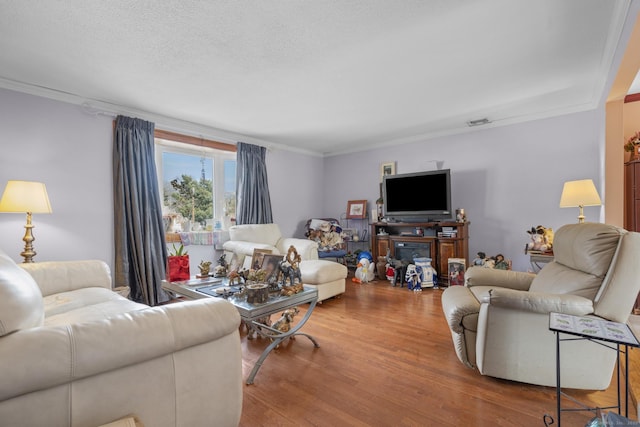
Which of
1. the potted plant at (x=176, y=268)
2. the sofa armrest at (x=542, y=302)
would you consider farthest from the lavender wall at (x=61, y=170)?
the sofa armrest at (x=542, y=302)

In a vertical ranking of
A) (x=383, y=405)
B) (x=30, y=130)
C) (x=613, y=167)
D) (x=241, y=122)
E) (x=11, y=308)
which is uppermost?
(x=241, y=122)

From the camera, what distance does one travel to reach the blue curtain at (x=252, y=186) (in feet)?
14.8

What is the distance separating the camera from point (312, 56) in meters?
2.32

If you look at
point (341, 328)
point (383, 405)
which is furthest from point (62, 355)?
point (341, 328)

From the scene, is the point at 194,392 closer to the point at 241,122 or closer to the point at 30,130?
the point at 30,130

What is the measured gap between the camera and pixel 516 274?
2.36 metres

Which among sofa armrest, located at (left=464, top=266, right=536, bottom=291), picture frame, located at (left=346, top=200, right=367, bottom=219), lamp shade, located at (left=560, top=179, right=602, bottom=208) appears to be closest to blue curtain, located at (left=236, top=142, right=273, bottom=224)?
picture frame, located at (left=346, top=200, right=367, bottom=219)

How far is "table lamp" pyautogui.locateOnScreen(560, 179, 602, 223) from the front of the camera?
294cm

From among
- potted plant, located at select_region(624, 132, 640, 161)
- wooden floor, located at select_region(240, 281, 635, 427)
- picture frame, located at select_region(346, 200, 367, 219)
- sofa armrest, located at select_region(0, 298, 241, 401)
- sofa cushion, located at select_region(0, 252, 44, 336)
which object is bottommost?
wooden floor, located at select_region(240, 281, 635, 427)

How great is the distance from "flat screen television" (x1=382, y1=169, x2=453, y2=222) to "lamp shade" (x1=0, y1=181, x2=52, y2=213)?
13.0 ft

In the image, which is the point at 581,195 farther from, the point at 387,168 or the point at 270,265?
the point at 270,265

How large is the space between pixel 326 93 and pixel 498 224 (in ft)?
9.50

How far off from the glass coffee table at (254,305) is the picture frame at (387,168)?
129 inches

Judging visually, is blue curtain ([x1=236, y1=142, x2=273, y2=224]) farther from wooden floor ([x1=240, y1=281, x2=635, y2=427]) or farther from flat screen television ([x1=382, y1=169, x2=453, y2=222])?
wooden floor ([x1=240, y1=281, x2=635, y2=427])
